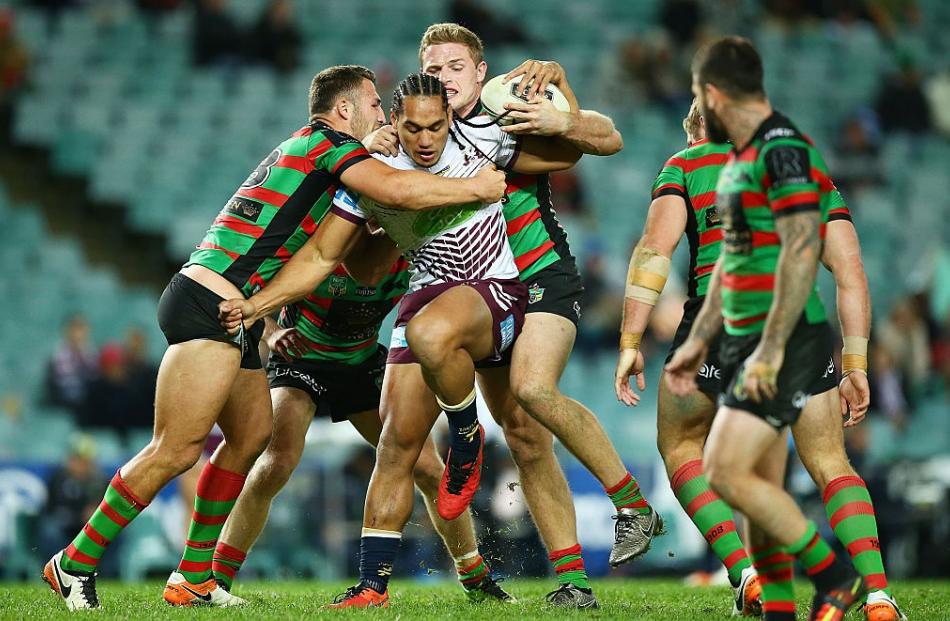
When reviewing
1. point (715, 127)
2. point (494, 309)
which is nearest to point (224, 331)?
point (494, 309)

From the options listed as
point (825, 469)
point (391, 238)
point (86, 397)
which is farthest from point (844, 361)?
point (86, 397)

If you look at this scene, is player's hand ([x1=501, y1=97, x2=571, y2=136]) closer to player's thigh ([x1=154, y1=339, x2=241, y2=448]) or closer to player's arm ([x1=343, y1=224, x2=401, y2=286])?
player's arm ([x1=343, y1=224, x2=401, y2=286])

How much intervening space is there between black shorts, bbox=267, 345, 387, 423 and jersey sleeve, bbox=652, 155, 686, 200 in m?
2.00

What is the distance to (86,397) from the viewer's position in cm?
1388

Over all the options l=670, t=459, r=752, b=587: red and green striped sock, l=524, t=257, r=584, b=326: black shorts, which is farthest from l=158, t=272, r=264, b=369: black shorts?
l=670, t=459, r=752, b=587: red and green striped sock

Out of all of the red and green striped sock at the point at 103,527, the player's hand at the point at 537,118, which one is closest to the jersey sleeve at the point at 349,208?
the player's hand at the point at 537,118

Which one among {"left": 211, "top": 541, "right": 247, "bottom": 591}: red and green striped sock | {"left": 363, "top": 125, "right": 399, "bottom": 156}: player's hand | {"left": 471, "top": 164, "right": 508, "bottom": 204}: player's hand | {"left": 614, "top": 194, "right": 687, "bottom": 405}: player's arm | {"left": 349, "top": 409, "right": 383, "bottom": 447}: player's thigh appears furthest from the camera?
{"left": 349, "top": 409, "right": 383, "bottom": 447}: player's thigh

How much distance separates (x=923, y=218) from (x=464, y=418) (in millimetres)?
13723

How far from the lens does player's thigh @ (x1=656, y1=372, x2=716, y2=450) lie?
6503mm

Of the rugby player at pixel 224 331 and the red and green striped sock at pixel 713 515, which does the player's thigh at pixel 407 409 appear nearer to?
the rugby player at pixel 224 331

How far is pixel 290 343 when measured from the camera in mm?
7367

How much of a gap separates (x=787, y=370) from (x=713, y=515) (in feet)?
5.28

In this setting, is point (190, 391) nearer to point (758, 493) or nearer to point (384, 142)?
point (384, 142)

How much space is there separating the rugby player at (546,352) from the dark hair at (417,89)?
43 centimetres
